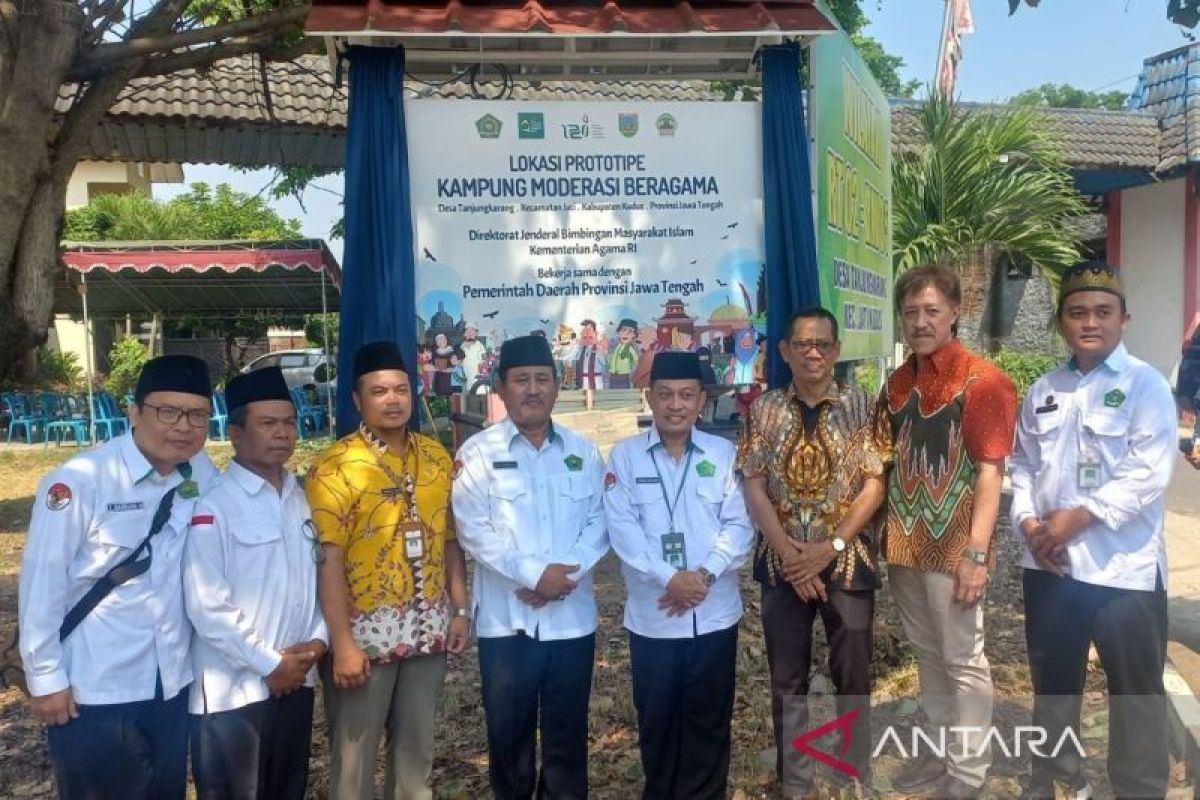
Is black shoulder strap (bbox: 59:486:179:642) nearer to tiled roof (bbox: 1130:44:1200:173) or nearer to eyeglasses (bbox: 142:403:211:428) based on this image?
eyeglasses (bbox: 142:403:211:428)

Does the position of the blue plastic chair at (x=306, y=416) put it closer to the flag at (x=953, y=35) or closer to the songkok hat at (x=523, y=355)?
the flag at (x=953, y=35)

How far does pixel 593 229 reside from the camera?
405 centimetres

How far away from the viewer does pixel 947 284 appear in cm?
302

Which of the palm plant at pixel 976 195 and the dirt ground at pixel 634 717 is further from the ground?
the palm plant at pixel 976 195

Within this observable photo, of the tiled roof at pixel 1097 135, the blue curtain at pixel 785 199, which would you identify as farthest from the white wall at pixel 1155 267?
the blue curtain at pixel 785 199

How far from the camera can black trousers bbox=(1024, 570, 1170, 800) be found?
283cm

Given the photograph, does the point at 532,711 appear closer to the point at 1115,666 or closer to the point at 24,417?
the point at 1115,666

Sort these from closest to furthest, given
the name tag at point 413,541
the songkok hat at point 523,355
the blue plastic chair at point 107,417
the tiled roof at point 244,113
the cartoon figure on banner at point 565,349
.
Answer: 1. the name tag at point 413,541
2. the songkok hat at point 523,355
3. the cartoon figure on banner at point 565,349
4. the tiled roof at point 244,113
5. the blue plastic chair at point 107,417

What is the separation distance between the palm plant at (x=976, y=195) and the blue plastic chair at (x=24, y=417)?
12.5 metres

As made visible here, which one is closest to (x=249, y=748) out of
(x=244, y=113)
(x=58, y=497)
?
(x=58, y=497)

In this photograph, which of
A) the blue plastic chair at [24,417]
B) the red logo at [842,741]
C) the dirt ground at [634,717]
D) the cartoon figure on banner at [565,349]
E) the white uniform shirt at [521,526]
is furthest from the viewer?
the blue plastic chair at [24,417]

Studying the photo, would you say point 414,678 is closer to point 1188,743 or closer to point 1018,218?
point 1188,743

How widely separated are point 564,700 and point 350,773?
26.6 inches

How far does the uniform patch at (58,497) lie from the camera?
2.29 metres
